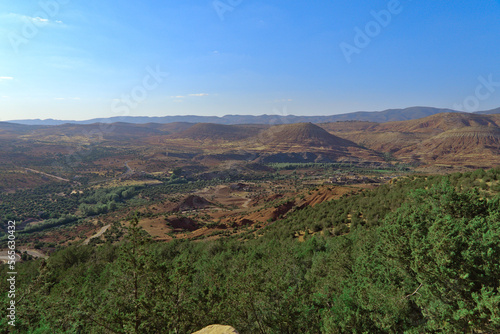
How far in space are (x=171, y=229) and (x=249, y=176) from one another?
86.4 metres

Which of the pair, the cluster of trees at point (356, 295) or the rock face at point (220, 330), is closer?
the rock face at point (220, 330)

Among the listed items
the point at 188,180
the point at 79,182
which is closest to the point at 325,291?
the point at 188,180

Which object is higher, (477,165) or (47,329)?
(47,329)

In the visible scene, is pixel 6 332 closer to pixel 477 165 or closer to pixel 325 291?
pixel 325 291

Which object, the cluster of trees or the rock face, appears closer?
the rock face

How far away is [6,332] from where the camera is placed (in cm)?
1232

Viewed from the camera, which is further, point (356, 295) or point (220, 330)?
point (356, 295)

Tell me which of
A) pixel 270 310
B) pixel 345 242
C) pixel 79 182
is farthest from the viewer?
pixel 79 182

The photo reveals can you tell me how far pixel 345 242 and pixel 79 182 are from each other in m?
134

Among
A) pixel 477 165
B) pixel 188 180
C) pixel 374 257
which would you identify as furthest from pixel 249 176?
pixel 374 257

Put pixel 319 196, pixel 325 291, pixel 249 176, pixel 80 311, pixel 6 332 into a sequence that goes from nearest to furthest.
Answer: pixel 80 311
pixel 6 332
pixel 325 291
pixel 319 196
pixel 249 176

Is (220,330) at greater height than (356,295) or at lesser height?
greater

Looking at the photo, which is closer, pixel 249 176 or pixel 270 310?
pixel 270 310

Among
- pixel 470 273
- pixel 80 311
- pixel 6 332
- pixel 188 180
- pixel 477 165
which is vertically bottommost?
pixel 188 180
